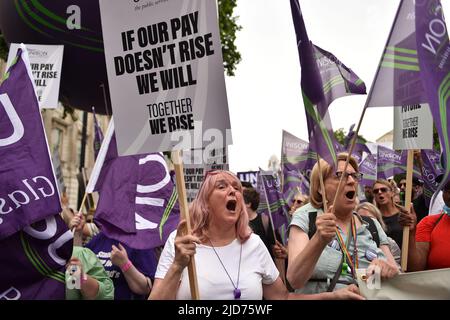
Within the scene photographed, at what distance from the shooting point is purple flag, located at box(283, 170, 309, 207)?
1001cm

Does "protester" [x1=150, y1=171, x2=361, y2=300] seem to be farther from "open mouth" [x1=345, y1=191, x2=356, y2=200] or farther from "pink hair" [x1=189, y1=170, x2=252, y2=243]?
"open mouth" [x1=345, y1=191, x2=356, y2=200]

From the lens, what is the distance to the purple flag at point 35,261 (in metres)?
3.43

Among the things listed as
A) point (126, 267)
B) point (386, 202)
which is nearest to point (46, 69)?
point (126, 267)

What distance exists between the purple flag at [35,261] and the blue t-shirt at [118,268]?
102 centimetres

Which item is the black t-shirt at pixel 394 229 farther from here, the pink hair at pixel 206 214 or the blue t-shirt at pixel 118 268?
the pink hair at pixel 206 214

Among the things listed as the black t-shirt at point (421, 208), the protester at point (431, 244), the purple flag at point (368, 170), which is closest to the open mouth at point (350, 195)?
the protester at point (431, 244)

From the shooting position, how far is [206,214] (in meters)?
3.56

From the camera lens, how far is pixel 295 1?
358cm

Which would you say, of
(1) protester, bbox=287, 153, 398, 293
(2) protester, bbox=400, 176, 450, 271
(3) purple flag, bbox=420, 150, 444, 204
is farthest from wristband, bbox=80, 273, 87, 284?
(3) purple flag, bbox=420, 150, 444, 204

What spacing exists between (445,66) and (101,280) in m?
2.52

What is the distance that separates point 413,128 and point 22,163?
246cm
